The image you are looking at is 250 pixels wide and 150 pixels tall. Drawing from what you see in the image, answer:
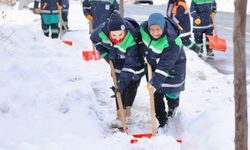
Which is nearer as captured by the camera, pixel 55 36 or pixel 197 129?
pixel 197 129

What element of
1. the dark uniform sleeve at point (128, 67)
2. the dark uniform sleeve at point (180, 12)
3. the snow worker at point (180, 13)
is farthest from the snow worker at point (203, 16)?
the dark uniform sleeve at point (128, 67)

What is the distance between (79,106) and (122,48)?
1048mm

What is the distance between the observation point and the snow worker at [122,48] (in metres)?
5.18

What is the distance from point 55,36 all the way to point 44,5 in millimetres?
777

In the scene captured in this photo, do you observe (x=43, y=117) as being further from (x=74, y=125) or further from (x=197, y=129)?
(x=197, y=129)

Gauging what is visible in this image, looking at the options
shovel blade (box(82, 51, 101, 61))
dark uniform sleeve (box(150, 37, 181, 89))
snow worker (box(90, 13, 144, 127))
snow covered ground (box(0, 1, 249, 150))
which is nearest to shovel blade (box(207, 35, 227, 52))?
snow covered ground (box(0, 1, 249, 150))

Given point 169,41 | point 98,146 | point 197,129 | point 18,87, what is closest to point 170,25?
point 169,41

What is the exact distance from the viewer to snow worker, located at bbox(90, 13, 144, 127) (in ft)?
17.0

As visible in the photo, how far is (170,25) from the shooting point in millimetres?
5055

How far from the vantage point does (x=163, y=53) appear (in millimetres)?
5012

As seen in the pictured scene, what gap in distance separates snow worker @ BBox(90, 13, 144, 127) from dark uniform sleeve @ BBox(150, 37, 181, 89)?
39 cm

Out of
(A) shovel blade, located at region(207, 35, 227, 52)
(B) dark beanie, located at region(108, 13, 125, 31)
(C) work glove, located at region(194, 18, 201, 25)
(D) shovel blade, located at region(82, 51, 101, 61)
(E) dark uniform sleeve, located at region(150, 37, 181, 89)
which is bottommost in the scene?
(D) shovel blade, located at region(82, 51, 101, 61)

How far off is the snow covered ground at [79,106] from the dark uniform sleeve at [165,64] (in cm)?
57

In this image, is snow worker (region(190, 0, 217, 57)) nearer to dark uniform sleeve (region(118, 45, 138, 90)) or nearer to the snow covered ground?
the snow covered ground
